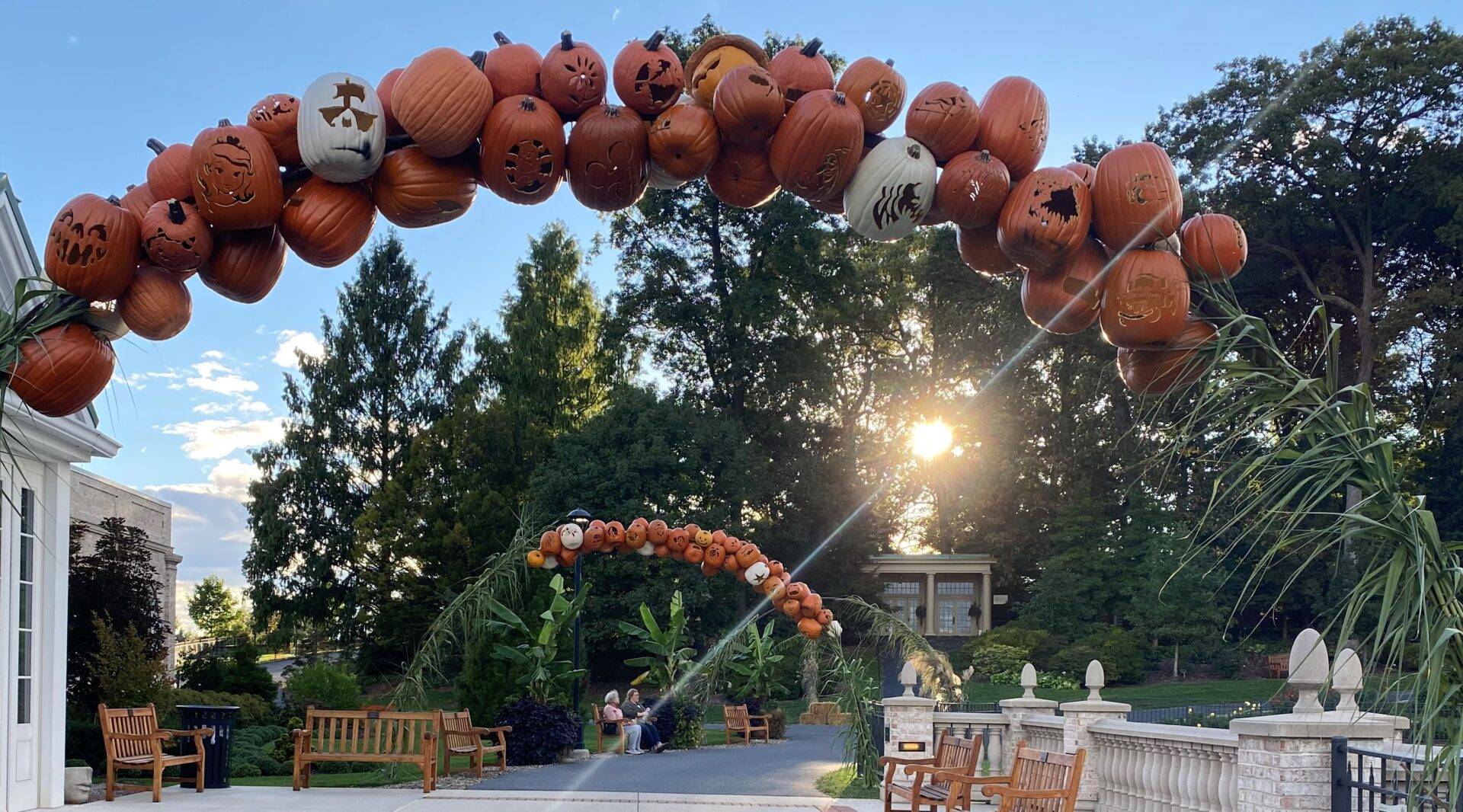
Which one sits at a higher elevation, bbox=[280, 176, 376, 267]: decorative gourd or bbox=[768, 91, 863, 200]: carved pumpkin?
bbox=[768, 91, 863, 200]: carved pumpkin

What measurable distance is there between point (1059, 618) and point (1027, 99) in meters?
33.5

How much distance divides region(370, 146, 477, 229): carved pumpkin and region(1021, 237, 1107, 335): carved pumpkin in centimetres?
262

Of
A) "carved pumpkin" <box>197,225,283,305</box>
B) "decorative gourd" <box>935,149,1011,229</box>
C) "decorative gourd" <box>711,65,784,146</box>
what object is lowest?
"carved pumpkin" <box>197,225,283,305</box>

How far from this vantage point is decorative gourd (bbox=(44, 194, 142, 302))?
5.24 meters

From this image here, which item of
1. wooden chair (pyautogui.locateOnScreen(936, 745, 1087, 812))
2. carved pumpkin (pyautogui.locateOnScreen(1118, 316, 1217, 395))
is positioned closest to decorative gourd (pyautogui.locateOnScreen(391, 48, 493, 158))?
carved pumpkin (pyautogui.locateOnScreen(1118, 316, 1217, 395))

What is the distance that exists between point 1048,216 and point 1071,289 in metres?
0.40

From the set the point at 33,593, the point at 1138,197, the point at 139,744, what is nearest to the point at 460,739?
the point at 139,744

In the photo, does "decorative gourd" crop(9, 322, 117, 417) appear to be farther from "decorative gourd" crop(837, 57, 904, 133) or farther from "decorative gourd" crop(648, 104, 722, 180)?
"decorative gourd" crop(837, 57, 904, 133)

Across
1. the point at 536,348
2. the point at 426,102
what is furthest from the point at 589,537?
the point at 536,348

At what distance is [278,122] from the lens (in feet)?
18.0

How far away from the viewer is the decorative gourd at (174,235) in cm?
535

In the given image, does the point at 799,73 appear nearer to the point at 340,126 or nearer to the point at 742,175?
the point at 742,175

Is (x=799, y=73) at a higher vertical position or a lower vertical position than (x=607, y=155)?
higher

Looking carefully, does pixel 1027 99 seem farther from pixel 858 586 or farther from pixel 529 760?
pixel 858 586
